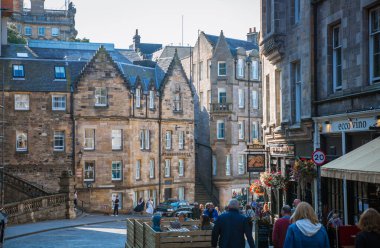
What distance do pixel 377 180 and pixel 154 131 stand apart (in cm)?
4231

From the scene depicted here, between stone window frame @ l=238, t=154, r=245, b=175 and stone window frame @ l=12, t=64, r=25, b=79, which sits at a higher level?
stone window frame @ l=12, t=64, r=25, b=79

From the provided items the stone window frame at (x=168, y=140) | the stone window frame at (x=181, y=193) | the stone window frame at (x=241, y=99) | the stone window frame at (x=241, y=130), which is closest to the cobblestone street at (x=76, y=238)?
the stone window frame at (x=168, y=140)

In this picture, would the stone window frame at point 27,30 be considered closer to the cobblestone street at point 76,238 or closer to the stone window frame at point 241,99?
the stone window frame at point 241,99

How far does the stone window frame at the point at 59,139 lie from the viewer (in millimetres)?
49156

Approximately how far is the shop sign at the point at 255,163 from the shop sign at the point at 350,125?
18.8 ft

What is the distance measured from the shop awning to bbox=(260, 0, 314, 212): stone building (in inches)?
227

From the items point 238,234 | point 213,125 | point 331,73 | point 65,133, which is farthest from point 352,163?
point 213,125

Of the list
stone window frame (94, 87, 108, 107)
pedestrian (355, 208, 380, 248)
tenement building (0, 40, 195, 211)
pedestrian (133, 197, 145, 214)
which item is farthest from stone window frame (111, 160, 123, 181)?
pedestrian (355, 208, 380, 248)

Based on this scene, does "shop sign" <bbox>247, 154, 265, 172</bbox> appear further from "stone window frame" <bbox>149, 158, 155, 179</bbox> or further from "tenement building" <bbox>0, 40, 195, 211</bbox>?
"stone window frame" <bbox>149, 158, 155, 179</bbox>

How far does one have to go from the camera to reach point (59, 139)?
49.3m

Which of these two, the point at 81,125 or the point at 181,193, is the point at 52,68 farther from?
the point at 181,193

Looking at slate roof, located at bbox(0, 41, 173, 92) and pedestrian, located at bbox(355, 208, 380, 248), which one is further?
slate roof, located at bbox(0, 41, 173, 92)

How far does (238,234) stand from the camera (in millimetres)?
12141

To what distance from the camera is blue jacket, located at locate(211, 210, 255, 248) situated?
39.8 ft
